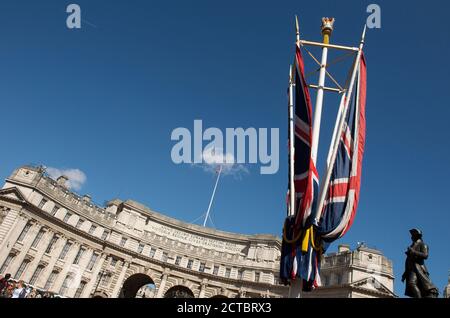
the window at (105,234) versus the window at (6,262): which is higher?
the window at (105,234)

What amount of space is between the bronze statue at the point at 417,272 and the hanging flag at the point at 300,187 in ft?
12.1

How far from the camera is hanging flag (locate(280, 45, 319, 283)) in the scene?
13414mm

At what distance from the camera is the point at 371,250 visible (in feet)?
143

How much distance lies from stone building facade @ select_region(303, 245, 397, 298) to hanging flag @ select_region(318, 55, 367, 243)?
1147 inches

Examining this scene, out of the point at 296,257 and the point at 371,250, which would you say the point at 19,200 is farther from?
the point at 371,250

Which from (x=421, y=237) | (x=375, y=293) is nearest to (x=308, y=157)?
(x=421, y=237)

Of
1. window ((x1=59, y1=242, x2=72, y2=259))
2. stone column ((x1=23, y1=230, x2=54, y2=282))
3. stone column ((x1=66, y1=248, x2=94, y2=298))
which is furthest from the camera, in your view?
window ((x1=59, y1=242, x2=72, y2=259))

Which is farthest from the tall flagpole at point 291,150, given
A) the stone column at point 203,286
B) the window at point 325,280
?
the stone column at point 203,286

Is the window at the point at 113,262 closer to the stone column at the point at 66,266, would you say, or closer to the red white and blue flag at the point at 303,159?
the stone column at the point at 66,266

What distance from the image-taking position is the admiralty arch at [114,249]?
4266 centimetres

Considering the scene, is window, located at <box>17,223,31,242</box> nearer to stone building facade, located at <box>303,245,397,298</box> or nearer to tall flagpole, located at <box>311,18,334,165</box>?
stone building facade, located at <box>303,245,397,298</box>

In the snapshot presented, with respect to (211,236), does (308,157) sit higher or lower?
lower

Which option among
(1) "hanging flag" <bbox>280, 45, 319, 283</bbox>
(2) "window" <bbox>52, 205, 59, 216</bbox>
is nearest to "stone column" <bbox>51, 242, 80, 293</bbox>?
(2) "window" <bbox>52, 205, 59, 216</bbox>

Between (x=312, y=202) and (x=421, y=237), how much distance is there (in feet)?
13.4
